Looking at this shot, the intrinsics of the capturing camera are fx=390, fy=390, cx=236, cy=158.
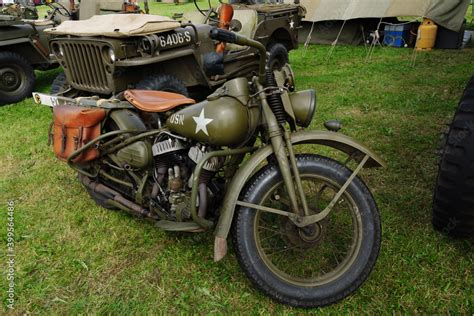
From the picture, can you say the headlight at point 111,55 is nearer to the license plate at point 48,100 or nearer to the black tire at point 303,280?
the license plate at point 48,100

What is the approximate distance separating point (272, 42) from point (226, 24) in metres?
1.16

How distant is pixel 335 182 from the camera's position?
209cm

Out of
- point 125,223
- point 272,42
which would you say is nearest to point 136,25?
point 125,223

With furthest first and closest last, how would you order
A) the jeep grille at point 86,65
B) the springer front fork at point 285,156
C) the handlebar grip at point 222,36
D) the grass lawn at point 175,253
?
the jeep grille at point 86,65, the grass lawn at point 175,253, the springer front fork at point 285,156, the handlebar grip at point 222,36

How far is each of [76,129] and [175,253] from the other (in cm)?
107

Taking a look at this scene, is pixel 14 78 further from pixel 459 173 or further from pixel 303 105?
pixel 459 173

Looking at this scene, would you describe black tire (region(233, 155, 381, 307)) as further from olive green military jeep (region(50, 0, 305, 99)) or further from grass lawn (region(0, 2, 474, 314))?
olive green military jeep (region(50, 0, 305, 99))

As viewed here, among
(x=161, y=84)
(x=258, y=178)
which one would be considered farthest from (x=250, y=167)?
(x=161, y=84)

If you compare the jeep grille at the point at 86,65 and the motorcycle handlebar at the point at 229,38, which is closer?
the motorcycle handlebar at the point at 229,38

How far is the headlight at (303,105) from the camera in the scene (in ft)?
6.97

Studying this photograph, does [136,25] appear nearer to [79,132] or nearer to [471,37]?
[79,132]

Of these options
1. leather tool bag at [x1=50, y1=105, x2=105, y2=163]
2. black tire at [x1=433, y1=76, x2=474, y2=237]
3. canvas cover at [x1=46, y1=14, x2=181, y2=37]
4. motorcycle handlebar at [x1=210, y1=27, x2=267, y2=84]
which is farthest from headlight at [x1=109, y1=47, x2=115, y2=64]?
black tire at [x1=433, y1=76, x2=474, y2=237]

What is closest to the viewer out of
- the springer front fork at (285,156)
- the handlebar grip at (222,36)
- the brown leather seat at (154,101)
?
the handlebar grip at (222,36)

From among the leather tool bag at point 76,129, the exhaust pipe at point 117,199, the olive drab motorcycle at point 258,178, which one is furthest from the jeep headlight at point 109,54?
the exhaust pipe at point 117,199
